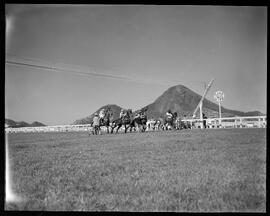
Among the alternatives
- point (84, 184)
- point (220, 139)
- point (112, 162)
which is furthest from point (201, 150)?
point (84, 184)

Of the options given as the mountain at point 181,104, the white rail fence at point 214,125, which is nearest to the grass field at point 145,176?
the white rail fence at point 214,125

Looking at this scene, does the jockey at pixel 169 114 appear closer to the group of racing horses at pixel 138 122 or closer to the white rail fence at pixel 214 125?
the group of racing horses at pixel 138 122

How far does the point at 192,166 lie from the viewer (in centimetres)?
521

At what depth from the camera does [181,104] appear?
7031mm

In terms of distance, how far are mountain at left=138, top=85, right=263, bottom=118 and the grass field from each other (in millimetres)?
566

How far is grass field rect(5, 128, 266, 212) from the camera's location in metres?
4.29

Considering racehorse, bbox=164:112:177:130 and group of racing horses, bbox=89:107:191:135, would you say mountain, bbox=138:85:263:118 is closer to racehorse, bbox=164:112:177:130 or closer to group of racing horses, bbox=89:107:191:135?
group of racing horses, bbox=89:107:191:135

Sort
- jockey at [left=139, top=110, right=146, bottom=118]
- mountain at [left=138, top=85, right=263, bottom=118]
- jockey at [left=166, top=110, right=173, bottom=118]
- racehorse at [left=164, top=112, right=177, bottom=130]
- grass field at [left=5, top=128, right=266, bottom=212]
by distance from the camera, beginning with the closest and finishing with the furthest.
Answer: grass field at [left=5, top=128, right=266, bottom=212] < mountain at [left=138, top=85, right=263, bottom=118] < jockey at [left=139, top=110, right=146, bottom=118] < jockey at [left=166, top=110, right=173, bottom=118] < racehorse at [left=164, top=112, right=177, bottom=130]

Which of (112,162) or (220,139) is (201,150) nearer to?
(220,139)

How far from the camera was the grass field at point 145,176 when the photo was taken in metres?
4.29

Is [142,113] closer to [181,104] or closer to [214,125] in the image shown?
[181,104]

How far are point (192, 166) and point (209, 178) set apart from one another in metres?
0.51

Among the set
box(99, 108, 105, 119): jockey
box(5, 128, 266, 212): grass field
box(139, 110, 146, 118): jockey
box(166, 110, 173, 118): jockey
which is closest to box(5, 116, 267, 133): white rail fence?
box(5, 128, 266, 212): grass field

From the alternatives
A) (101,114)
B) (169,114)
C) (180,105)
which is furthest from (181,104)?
(101,114)
